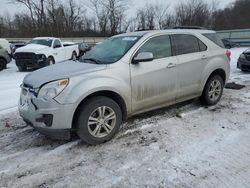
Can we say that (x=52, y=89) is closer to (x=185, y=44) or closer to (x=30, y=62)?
(x=185, y=44)

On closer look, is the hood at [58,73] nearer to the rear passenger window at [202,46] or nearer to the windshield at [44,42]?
the rear passenger window at [202,46]

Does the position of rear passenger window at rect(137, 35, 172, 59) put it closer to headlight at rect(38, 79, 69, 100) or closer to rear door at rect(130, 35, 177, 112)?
rear door at rect(130, 35, 177, 112)

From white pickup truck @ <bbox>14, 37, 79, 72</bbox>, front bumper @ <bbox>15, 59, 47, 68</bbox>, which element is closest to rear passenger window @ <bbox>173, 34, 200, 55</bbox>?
white pickup truck @ <bbox>14, 37, 79, 72</bbox>

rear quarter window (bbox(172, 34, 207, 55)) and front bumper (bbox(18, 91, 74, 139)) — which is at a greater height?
rear quarter window (bbox(172, 34, 207, 55))

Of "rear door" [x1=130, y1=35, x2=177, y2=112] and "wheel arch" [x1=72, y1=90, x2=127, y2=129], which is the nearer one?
"wheel arch" [x1=72, y1=90, x2=127, y2=129]

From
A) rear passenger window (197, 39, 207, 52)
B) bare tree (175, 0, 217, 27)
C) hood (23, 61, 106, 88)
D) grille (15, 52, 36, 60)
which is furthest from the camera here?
bare tree (175, 0, 217, 27)

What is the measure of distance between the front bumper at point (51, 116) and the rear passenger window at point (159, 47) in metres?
1.70

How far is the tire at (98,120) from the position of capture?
3.75m

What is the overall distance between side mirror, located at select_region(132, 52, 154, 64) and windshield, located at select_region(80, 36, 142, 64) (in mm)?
229

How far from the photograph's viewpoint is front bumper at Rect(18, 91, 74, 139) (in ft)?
11.7

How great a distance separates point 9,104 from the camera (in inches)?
257

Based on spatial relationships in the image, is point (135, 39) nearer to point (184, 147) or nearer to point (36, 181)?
point (184, 147)

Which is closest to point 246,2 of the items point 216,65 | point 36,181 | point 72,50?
point 72,50

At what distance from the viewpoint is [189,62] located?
5.03 m
